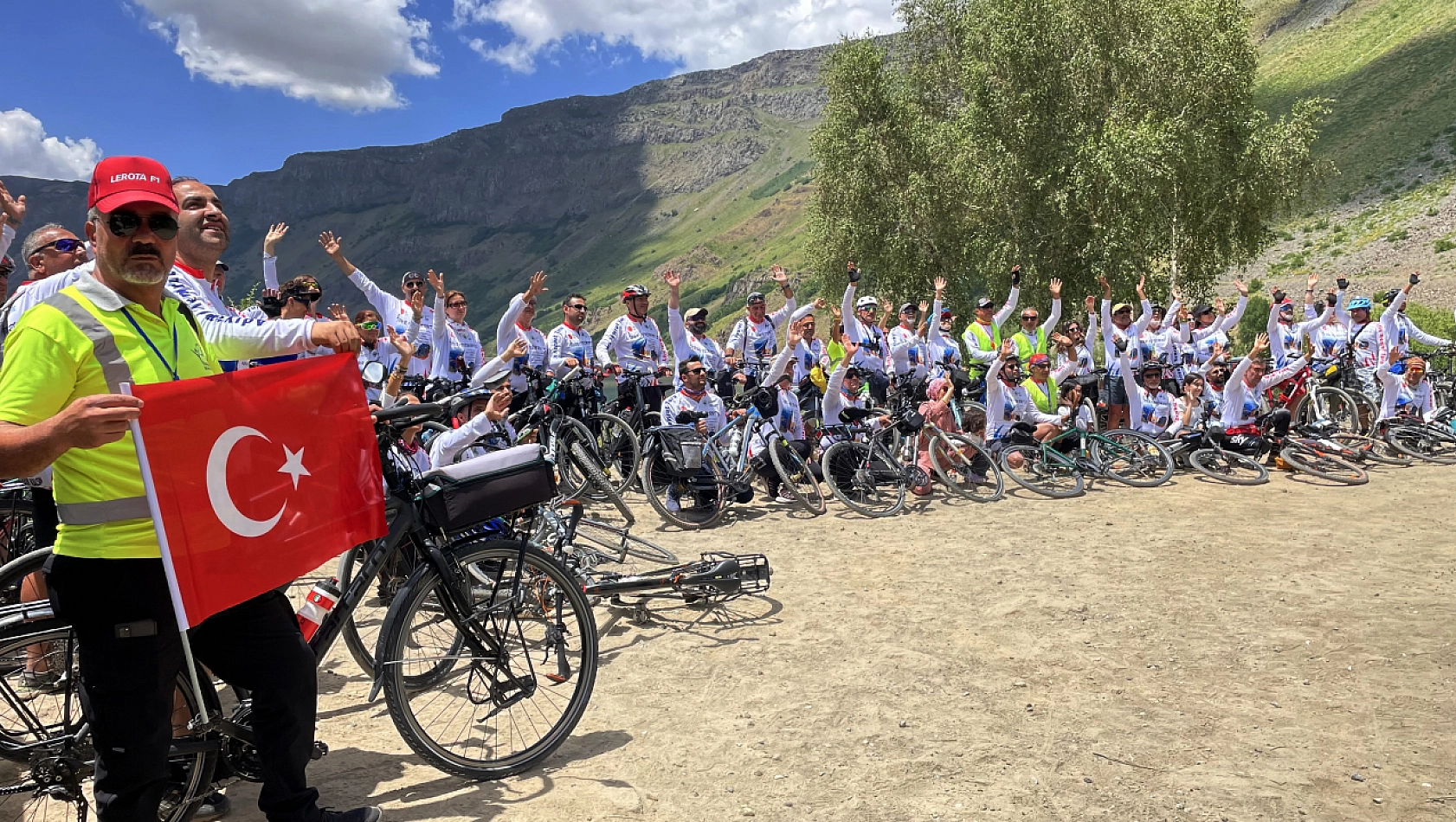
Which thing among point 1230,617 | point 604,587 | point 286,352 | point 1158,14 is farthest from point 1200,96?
point 286,352

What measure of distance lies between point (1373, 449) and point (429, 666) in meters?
12.9

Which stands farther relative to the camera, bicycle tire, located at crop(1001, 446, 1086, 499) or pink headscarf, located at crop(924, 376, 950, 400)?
pink headscarf, located at crop(924, 376, 950, 400)

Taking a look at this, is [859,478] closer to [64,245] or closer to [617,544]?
[617,544]

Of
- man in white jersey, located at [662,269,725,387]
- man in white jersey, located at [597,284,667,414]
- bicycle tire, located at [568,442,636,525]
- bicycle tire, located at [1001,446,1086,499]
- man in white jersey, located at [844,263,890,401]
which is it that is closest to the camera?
bicycle tire, located at [568,442,636,525]

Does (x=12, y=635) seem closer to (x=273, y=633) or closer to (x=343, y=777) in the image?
(x=273, y=633)

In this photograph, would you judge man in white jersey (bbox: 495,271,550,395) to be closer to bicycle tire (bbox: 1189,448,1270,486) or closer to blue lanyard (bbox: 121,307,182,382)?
blue lanyard (bbox: 121,307,182,382)

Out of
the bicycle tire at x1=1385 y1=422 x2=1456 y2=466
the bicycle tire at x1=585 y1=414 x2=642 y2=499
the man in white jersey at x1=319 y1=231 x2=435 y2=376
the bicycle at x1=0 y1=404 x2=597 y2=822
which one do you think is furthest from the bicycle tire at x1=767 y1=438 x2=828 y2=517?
the bicycle tire at x1=1385 y1=422 x2=1456 y2=466

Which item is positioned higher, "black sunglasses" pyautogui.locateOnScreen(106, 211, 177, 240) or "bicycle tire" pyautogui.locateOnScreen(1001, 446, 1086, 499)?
"black sunglasses" pyautogui.locateOnScreen(106, 211, 177, 240)

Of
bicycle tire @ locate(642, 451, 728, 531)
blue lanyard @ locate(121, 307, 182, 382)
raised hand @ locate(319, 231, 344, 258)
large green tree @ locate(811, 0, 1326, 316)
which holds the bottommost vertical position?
bicycle tire @ locate(642, 451, 728, 531)

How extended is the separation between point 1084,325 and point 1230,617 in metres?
19.9

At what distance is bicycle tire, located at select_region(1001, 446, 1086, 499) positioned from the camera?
32.1 ft

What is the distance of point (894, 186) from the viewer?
2711 centimetres

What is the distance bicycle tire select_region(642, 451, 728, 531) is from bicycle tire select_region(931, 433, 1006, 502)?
105 inches

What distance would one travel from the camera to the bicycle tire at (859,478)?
9.18m
